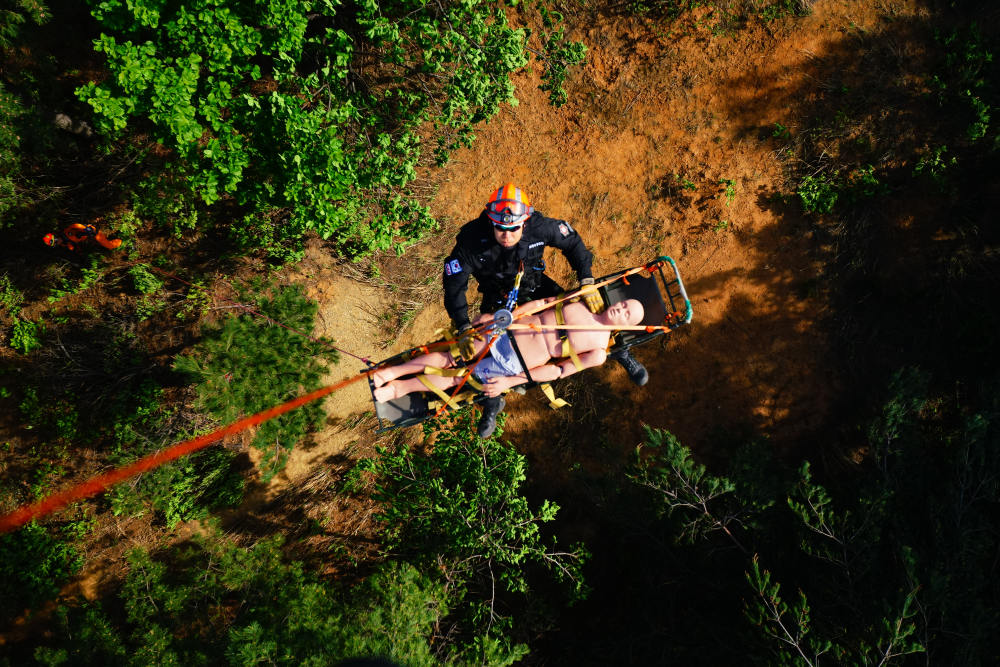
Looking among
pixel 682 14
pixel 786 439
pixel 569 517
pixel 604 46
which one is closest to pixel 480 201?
pixel 604 46

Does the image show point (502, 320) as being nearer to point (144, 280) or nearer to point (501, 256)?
point (501, 256)

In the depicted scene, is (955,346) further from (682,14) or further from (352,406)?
(352,406)

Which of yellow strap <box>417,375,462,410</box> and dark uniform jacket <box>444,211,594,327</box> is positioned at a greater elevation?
dark uniform jacket <box>444,211,594,327</box>

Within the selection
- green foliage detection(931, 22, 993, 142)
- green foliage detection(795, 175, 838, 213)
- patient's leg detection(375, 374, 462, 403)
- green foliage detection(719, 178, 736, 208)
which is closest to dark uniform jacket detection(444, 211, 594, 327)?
patient's leg detection(375, 374, 462, 403)

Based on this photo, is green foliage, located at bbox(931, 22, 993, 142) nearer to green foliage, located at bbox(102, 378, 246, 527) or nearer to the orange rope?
the orange rope

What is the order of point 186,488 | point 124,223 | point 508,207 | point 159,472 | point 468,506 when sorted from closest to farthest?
point 508,207, point 468,506, point 159,472, point 186,488, point 124,223

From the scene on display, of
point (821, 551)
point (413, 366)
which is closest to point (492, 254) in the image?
point (413, 366)
